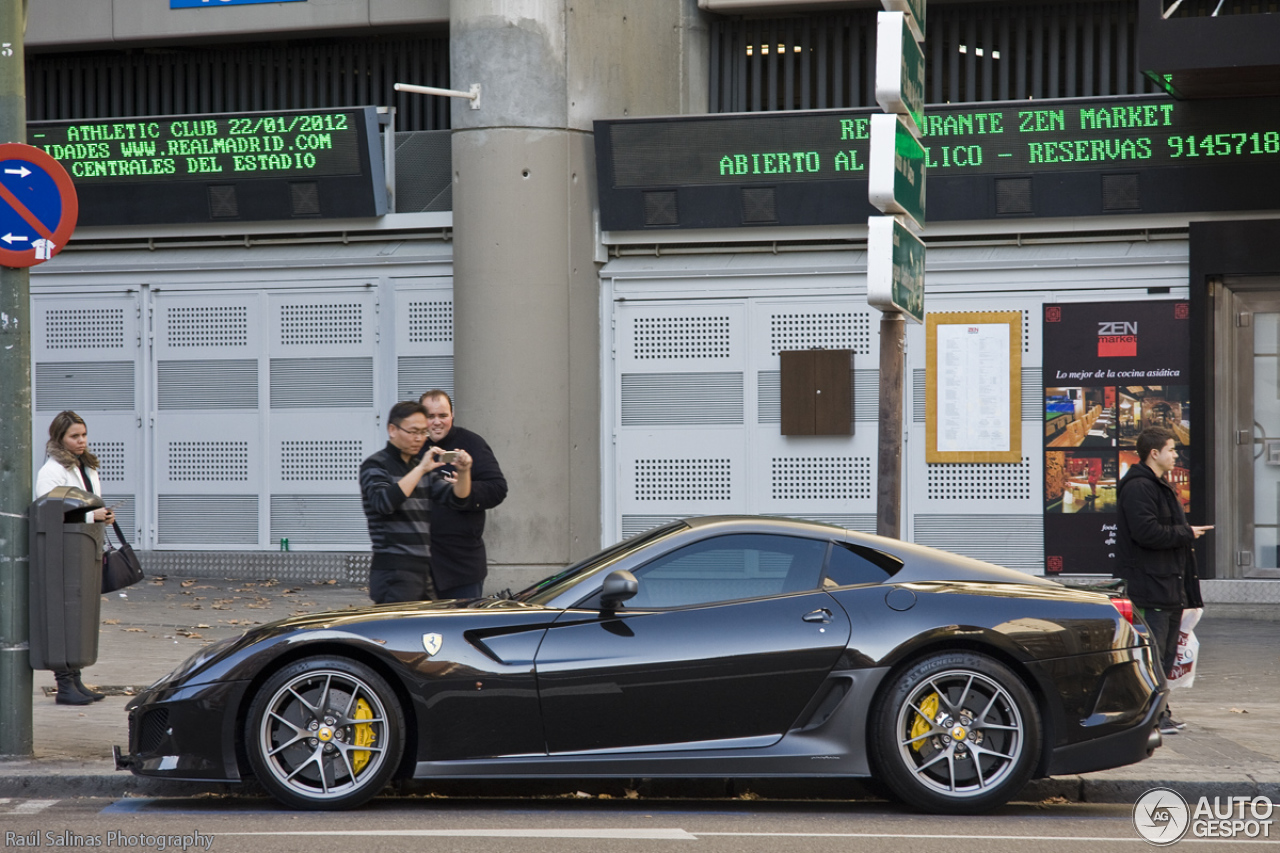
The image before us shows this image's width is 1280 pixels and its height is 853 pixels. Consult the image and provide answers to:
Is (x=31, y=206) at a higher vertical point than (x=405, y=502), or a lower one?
higher

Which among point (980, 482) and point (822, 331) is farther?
point (822, 331)

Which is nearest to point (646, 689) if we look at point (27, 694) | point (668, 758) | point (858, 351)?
point (668, 758)

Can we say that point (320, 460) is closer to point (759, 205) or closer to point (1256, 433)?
point (759, 205)

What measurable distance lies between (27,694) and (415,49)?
31.5 feet

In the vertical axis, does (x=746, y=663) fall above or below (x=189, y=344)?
below

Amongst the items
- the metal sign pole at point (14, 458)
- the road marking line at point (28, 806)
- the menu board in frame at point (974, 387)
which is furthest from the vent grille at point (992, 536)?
the road marking line at point (28, 806)

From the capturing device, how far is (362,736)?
6.09 meters

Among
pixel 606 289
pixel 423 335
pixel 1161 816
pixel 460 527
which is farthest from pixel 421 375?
pixel 1161 816

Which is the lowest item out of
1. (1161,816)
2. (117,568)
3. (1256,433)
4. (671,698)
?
(1161,816)

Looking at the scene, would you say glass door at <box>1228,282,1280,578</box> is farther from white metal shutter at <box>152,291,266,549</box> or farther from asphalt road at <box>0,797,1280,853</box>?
white metal shutter at <box>152,291,266,549</box>

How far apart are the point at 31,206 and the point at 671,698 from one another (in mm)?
3880

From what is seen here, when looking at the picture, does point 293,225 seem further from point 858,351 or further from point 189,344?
point 858,351

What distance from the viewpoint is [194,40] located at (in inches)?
596

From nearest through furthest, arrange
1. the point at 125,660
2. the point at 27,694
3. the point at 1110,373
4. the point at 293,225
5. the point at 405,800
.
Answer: the point at 405,800 < the point at 27,694 < the point at 125,660 < the point at 1110,373 < the point at 293,225
